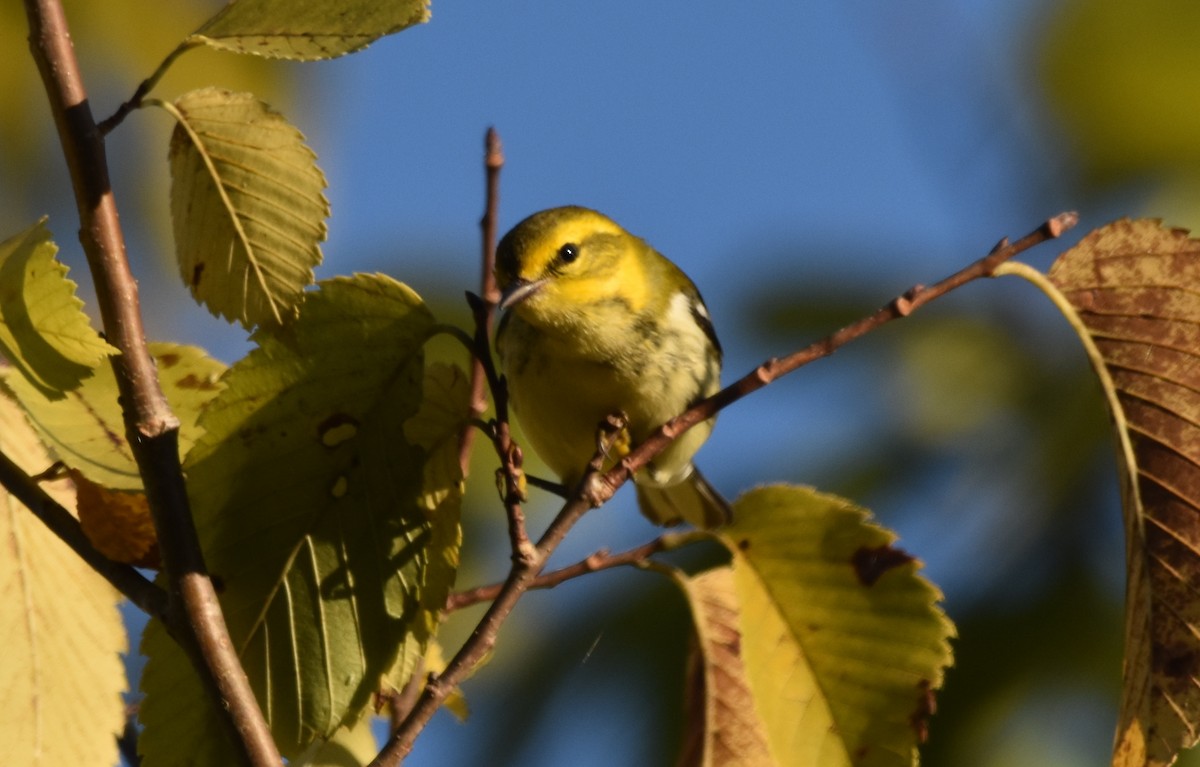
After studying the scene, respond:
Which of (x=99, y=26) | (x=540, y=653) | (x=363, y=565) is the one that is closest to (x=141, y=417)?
(x=363, y=565)

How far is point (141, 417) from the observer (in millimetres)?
1680

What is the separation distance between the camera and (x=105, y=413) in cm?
189

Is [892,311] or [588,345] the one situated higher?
[892,311]

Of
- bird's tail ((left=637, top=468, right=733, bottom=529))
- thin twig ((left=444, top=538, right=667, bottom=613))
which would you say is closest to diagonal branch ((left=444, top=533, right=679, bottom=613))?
thin twig ((left=444, top=538, right=667, bottom=613))

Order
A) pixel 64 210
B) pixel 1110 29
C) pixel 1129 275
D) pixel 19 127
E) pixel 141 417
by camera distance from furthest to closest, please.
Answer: pixel 64 210
pixel 19 127
pixel 1110 29
pixel 1129 275
pixel 141 417

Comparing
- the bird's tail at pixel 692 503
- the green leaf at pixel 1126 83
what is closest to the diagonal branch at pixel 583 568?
the bird's tail at pixel 692 503

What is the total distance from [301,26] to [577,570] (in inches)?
37.7

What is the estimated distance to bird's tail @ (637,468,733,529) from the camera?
161 inches

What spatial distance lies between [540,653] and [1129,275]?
212cm

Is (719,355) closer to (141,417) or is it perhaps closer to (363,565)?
(363,565)

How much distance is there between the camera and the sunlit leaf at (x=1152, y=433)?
182 cm

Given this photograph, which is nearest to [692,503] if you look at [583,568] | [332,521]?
[583,568]

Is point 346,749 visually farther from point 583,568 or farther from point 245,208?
point 245,208

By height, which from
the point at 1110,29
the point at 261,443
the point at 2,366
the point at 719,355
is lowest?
the point at 719,355
